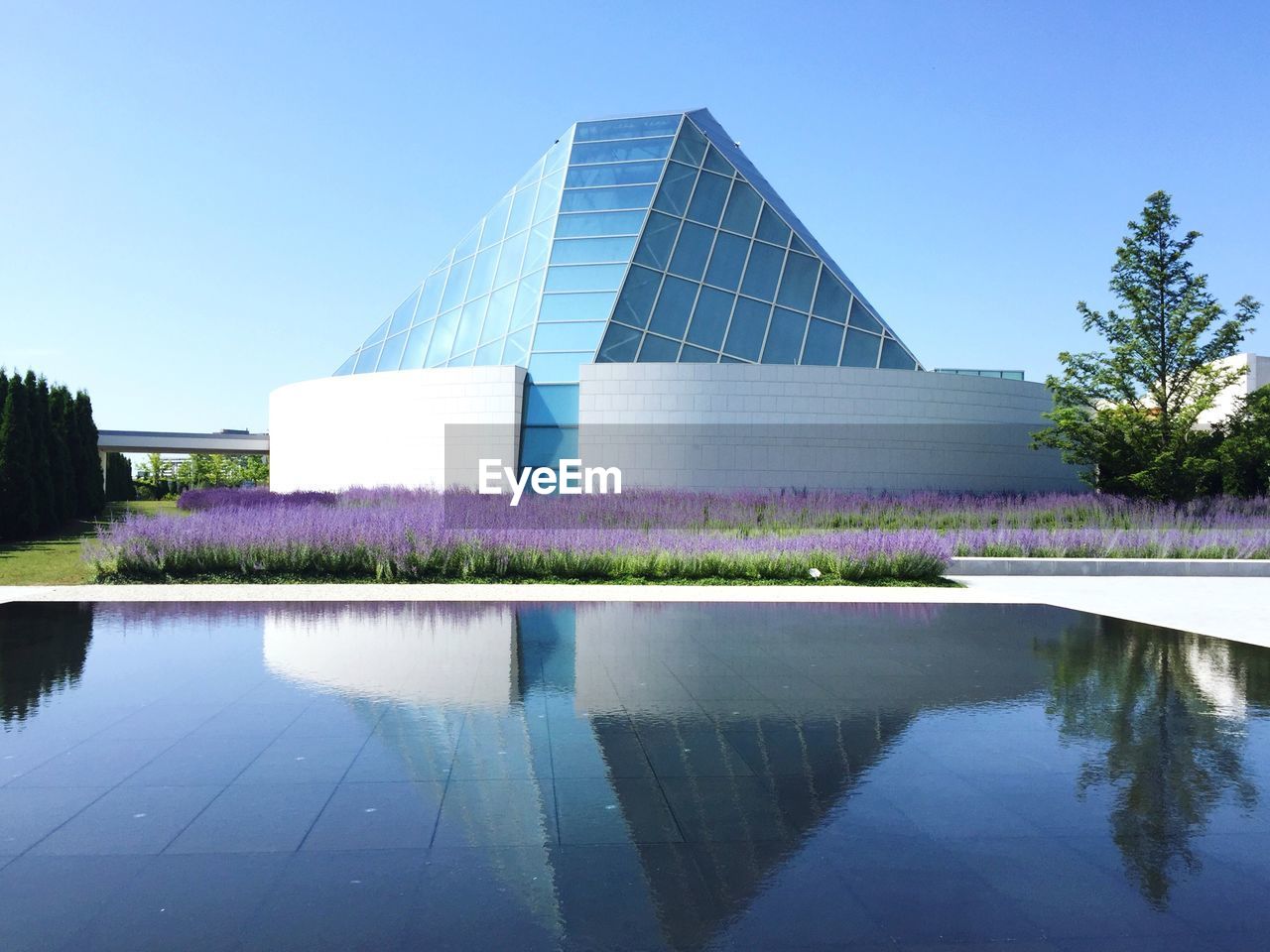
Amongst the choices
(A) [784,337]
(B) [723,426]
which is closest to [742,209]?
(A) [784,337]

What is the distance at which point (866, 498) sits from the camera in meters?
21.0

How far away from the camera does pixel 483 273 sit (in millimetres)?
28484

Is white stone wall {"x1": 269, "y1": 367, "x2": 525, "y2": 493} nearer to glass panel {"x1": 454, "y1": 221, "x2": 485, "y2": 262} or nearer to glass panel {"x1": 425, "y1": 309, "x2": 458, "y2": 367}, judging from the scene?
glass panel {"x1": 425, "y1": 309, "x2": 458, "y2": 367}

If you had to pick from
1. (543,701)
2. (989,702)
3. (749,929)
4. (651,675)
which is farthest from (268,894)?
(989,702)

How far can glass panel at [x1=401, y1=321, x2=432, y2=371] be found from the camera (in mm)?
26895

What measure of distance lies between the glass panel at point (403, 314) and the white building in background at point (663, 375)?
0.22m

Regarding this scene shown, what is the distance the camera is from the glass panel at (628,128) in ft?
98.8

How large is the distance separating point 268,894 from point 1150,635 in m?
8.70

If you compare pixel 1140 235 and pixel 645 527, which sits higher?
pixel 1140 235

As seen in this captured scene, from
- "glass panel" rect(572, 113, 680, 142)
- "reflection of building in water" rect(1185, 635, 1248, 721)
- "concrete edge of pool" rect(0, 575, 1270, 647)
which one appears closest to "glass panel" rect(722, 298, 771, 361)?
"glass panel" rect(572, 113, 680, 142)

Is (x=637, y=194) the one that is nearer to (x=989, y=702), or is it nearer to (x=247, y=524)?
(x=247, y=524)

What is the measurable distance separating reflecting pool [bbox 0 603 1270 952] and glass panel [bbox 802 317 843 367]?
16412 mm

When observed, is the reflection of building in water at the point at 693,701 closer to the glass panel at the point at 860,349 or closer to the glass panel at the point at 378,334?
the glass panel at the point at 860,349
